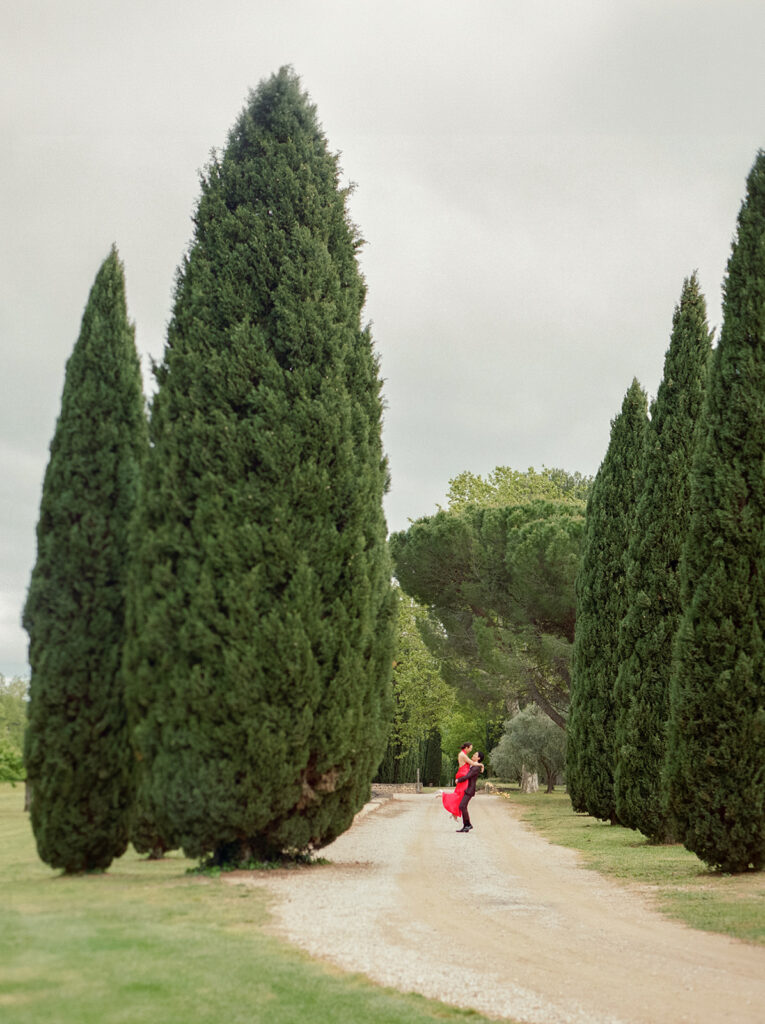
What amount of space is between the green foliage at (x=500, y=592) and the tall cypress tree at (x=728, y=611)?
14.4 meters

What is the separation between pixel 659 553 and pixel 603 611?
3.65 metres

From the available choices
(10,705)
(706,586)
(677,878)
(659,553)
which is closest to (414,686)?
(10,705)

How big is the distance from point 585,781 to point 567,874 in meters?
8.15

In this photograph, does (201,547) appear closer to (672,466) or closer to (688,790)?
(688,790)

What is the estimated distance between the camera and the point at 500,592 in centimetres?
2905

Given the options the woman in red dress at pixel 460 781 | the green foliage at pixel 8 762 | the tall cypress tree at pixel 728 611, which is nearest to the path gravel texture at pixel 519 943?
the tall cypress tree at pixel 728 611

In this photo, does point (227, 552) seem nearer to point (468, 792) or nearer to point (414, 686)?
point (468, 792)

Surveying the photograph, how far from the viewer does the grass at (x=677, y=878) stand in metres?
8.00

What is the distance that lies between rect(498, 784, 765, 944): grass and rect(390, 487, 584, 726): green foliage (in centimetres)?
888

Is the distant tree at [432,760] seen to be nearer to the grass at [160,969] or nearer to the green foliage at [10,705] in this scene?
the green foliage at [10,705]

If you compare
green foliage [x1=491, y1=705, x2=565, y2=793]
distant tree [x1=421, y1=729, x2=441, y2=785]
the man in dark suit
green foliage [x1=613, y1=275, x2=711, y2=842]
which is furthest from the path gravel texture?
distant tree [x1=421, y1=729, x2=441, y2=785]

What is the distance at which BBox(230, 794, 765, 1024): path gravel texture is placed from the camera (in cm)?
526

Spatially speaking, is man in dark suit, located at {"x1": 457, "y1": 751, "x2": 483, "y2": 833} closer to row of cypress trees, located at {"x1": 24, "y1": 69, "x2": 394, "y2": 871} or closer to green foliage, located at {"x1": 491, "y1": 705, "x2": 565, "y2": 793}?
row of cypress trees, located at {"x1": 24, "y1": 69, "x2": 394, "y2": 871}

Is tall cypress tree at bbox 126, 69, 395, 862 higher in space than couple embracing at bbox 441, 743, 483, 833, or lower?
higher
